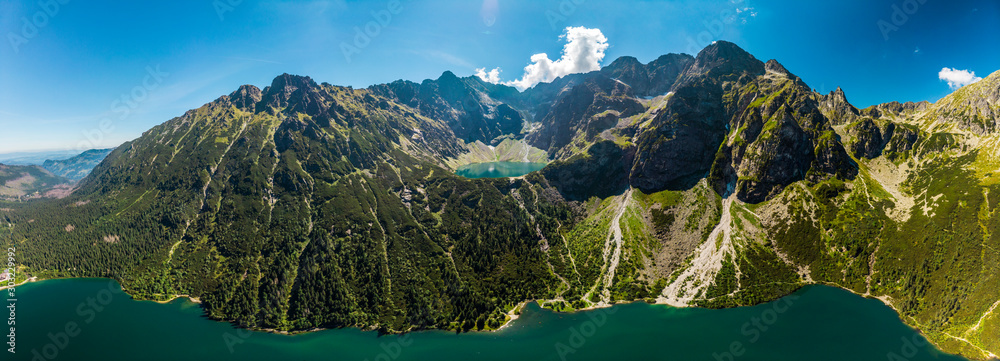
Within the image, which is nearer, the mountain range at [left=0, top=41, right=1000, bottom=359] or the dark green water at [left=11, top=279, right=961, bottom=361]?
the dark green water at [left=11, top=279, right=961, bottom=361]

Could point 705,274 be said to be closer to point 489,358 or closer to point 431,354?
point 489,358

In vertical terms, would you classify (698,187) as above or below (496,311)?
above

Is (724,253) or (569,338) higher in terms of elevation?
(724,253)

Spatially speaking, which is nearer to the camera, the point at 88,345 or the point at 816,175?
the point at 88,345

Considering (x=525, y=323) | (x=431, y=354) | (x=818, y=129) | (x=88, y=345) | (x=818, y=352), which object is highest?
(x=818, y=129)

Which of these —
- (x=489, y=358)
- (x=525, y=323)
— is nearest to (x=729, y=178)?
(x=525, y=323)

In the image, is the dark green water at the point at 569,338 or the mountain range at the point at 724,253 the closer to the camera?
the dark green water at the point at 569,338

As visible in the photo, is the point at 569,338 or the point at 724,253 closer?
the point at 569,338

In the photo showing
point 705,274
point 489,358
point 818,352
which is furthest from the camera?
point 705,274
